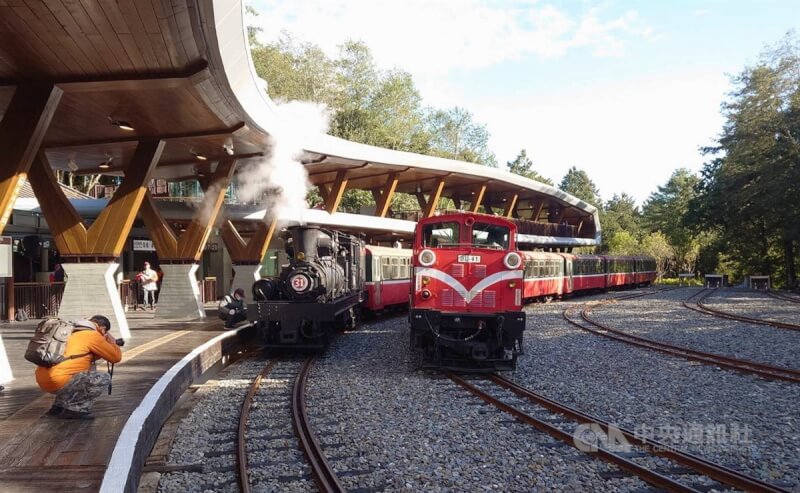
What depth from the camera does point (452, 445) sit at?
602cm

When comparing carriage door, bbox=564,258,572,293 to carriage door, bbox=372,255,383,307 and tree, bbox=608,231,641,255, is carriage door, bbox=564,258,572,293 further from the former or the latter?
tree, bbox=608,231,641,255

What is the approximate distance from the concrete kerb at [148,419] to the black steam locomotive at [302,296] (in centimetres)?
122

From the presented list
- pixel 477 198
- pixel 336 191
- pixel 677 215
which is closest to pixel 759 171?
pixel 477 198

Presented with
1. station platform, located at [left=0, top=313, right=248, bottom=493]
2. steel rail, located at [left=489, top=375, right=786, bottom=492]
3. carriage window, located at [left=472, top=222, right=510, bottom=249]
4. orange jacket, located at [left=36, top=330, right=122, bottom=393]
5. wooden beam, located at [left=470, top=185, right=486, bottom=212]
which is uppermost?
wooden beam, located at [left=470, top=185, right=486, bottom=212]

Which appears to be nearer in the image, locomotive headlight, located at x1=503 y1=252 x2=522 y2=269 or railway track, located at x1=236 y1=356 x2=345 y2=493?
railway track, located at x1=236 y1=356 x2=345 y2=493

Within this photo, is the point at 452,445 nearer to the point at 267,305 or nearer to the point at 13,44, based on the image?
the point at 267,305

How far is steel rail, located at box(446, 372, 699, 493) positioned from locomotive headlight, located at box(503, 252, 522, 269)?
6.93ft

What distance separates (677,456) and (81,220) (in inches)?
479

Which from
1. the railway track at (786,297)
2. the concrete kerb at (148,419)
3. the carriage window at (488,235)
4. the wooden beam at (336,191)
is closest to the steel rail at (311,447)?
the concrete kerb at (148,419)

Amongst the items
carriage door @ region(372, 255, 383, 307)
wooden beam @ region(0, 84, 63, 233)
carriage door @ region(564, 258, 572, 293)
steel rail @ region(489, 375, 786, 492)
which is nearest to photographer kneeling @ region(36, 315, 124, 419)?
wooden beam @ region(0, 84, 63, 233)

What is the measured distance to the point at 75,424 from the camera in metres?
5.95

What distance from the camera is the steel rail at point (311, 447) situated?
4.90 metres

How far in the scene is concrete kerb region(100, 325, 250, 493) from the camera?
4397 millimetres

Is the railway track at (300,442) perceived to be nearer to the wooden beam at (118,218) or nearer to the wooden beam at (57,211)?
the wooden beam at (118,218)
